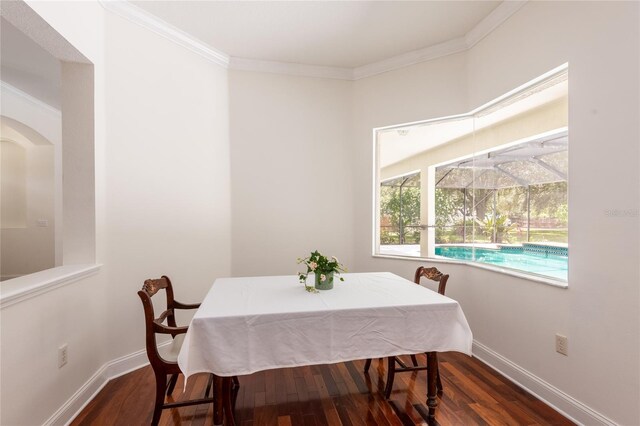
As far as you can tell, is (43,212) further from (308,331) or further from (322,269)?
(308,331)

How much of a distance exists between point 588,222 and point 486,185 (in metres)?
1.15

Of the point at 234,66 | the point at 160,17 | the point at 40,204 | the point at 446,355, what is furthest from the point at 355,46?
the point at 40,204

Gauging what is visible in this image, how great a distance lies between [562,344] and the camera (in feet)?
7.36

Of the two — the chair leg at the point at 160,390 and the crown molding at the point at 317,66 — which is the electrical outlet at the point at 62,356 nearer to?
the chair leg at the point at 160,390

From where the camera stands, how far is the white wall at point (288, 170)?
3.78m

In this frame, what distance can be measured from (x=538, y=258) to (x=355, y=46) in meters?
2.78

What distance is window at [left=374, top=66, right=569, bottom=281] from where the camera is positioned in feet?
8.13

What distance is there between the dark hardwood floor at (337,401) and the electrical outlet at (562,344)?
0.42 meters

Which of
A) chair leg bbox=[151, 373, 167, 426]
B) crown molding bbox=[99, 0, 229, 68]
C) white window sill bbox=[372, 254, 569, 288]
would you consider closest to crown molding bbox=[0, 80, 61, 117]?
crown molding bbox=[99, 0, 229, 68]

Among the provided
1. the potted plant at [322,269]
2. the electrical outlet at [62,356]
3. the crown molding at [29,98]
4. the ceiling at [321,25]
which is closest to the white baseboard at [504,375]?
the electrical outlet at [62,356]

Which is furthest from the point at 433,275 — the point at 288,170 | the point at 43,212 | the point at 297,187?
the point at 43,212

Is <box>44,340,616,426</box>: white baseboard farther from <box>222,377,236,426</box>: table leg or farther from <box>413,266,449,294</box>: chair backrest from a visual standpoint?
<box>222,377,236,426</box>: table leg

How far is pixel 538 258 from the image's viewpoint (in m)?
2.59

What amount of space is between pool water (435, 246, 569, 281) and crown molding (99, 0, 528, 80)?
2.08 metres
